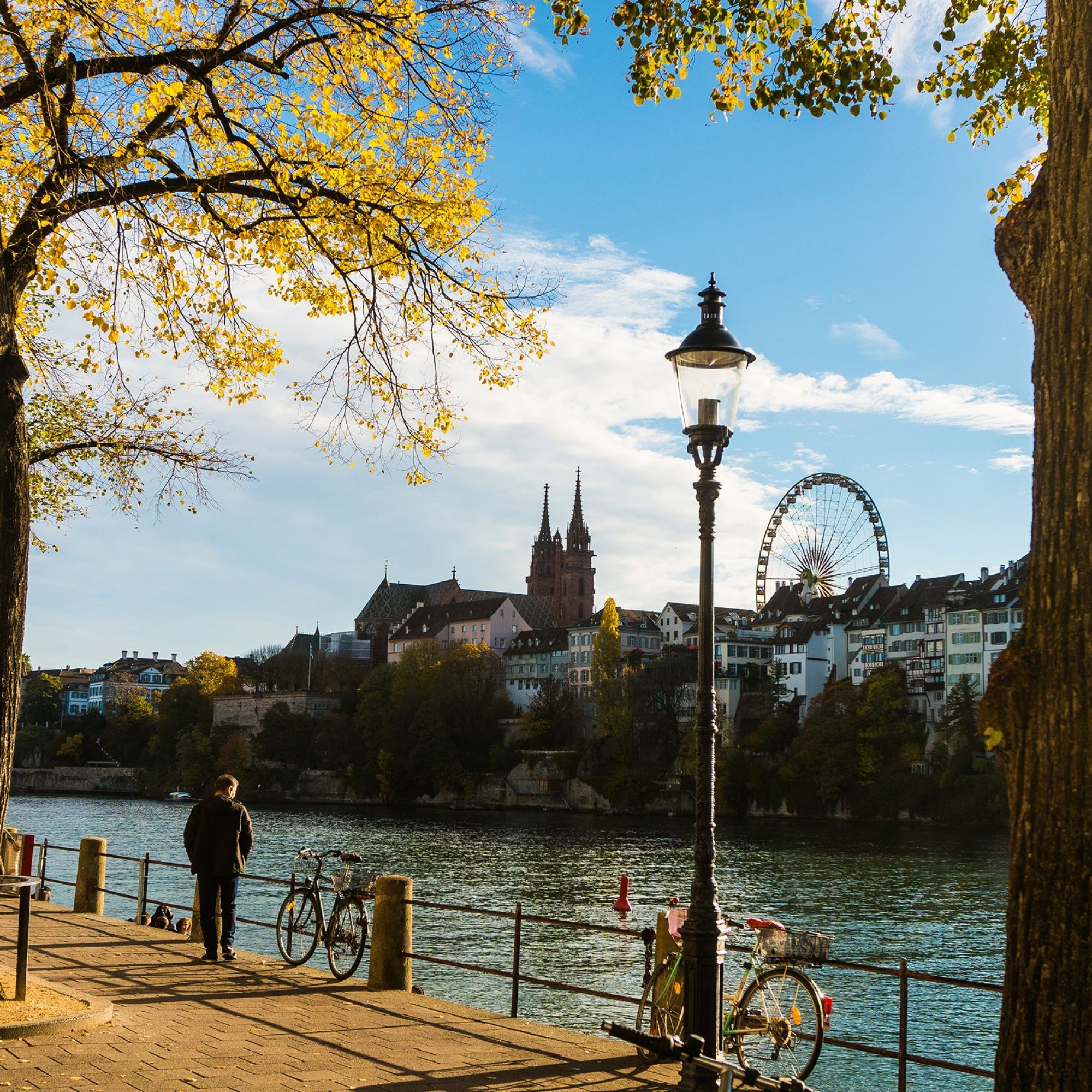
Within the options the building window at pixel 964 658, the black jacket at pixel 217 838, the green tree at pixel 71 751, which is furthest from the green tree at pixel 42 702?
the black jacket at pixel 217 838

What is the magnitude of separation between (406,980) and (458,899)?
29308 millimetres

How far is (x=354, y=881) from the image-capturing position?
12312mm

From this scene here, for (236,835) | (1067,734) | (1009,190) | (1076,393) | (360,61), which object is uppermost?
(360,61)

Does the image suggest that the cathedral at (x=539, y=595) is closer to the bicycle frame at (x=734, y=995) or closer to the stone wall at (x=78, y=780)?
the stone wall at (x=78, y=780)

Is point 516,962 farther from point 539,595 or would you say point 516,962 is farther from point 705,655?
point 539,595

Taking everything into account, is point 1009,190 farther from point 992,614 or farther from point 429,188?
point 992,614

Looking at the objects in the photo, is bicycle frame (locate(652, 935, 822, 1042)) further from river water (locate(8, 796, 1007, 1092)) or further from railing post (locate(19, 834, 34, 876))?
railing post (locate(19, 834, 34, 876))

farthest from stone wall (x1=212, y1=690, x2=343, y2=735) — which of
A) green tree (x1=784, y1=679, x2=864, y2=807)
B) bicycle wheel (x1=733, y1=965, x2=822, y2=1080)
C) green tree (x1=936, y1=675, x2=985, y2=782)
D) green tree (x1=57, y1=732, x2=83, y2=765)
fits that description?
bicycle wheel (x1=733, y1=965, x2=822, y2=1080)

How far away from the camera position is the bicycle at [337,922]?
12.1m

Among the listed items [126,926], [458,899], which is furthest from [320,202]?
[458,899]

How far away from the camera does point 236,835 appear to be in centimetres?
1282

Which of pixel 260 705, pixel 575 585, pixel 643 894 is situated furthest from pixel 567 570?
pixel 643 894

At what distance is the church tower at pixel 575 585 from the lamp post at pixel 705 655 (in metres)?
160

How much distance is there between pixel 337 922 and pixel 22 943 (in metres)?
3.90
